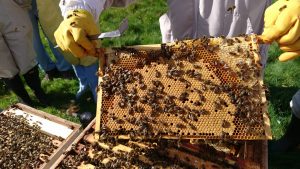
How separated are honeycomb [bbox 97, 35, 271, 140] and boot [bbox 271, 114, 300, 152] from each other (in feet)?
6.00

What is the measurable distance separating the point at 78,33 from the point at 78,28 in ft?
0.18

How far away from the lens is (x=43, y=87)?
6633mm

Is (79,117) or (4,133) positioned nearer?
(4,133)

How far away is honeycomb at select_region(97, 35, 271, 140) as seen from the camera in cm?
279

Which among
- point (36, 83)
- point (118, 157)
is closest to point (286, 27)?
point (118, 157)

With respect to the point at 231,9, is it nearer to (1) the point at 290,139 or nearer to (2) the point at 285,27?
(2) the point at 285,27

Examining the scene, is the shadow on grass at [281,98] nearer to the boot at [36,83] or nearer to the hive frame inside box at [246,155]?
the hive frame inside box at [246,155]

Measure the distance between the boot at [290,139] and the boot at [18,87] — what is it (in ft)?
12.7

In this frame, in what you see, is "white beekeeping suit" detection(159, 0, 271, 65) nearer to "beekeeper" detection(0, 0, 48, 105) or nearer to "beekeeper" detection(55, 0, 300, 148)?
"beekeeper" detection(55, 0, 300, 148)

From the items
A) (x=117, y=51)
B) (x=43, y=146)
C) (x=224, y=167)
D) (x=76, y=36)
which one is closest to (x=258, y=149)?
(x=224, y=167)

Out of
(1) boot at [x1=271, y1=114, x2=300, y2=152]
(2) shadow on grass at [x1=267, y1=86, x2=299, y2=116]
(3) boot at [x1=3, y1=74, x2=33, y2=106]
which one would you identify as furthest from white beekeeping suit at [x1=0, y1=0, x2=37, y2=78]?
(1) boot at [x1=271, y1=114, x2=300, y2=152]

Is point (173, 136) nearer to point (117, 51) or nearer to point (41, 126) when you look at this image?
point (117, 51)

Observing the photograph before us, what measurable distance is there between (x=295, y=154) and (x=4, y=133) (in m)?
3.54

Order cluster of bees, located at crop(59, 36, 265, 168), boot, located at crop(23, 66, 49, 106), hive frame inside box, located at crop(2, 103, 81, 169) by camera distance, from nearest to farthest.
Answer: cluster of bees, located at crop(59, 36, 265, 168), hive frame inside box, located at crop(2, 103, 81, 169), boot, located at crop(23, 66, 49, 106)
